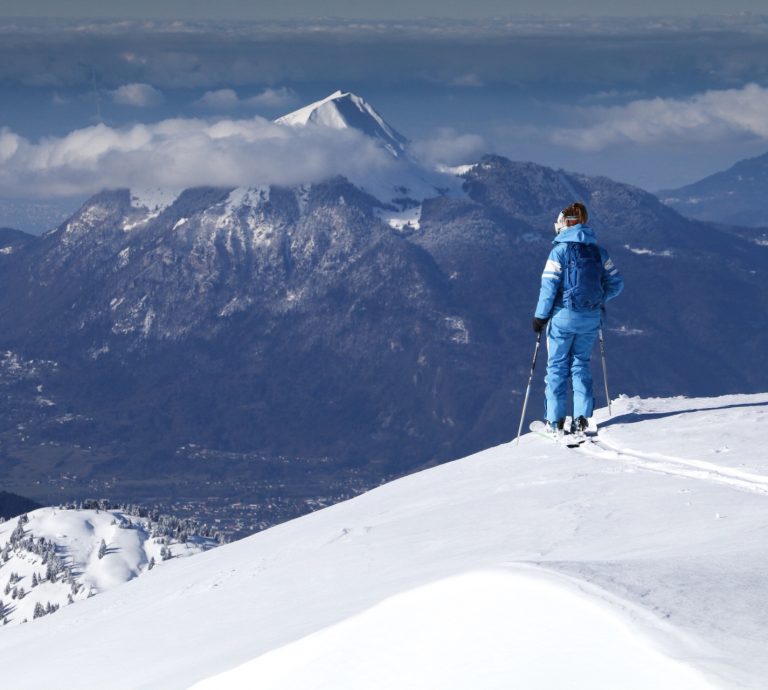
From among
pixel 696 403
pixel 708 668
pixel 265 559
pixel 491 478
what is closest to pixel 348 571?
pixel 265 559

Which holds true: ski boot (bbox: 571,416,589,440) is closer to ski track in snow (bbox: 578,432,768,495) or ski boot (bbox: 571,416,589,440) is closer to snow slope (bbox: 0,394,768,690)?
snow slope (bbox: 0,394,768,690)

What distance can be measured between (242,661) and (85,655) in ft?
16.3

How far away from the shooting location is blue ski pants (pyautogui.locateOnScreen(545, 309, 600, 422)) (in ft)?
81.9

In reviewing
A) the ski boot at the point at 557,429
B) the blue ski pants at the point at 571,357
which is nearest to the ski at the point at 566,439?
the ski boot at the point at 557,429

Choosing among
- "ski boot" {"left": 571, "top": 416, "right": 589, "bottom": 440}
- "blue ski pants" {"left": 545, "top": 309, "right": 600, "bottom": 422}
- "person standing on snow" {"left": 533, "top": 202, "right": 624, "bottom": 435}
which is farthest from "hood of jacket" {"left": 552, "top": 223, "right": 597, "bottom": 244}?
"ski boot" {"left": 571, "top": 416, "right": 589, "bottom": 440}

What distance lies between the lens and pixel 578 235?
2412 cm

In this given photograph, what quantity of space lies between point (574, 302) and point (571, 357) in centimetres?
153

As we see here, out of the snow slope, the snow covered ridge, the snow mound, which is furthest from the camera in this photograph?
the snow covered ridge

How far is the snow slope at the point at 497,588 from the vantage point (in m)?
10.1

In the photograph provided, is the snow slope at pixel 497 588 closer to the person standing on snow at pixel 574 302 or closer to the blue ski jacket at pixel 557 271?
the person standing on snow at pixel 574 302

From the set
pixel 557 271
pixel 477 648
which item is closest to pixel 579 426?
pixel 557 271

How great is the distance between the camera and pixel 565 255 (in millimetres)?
24406

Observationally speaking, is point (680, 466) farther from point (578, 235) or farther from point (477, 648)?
point (477, 648)

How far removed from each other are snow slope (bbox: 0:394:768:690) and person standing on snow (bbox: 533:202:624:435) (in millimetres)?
1299
